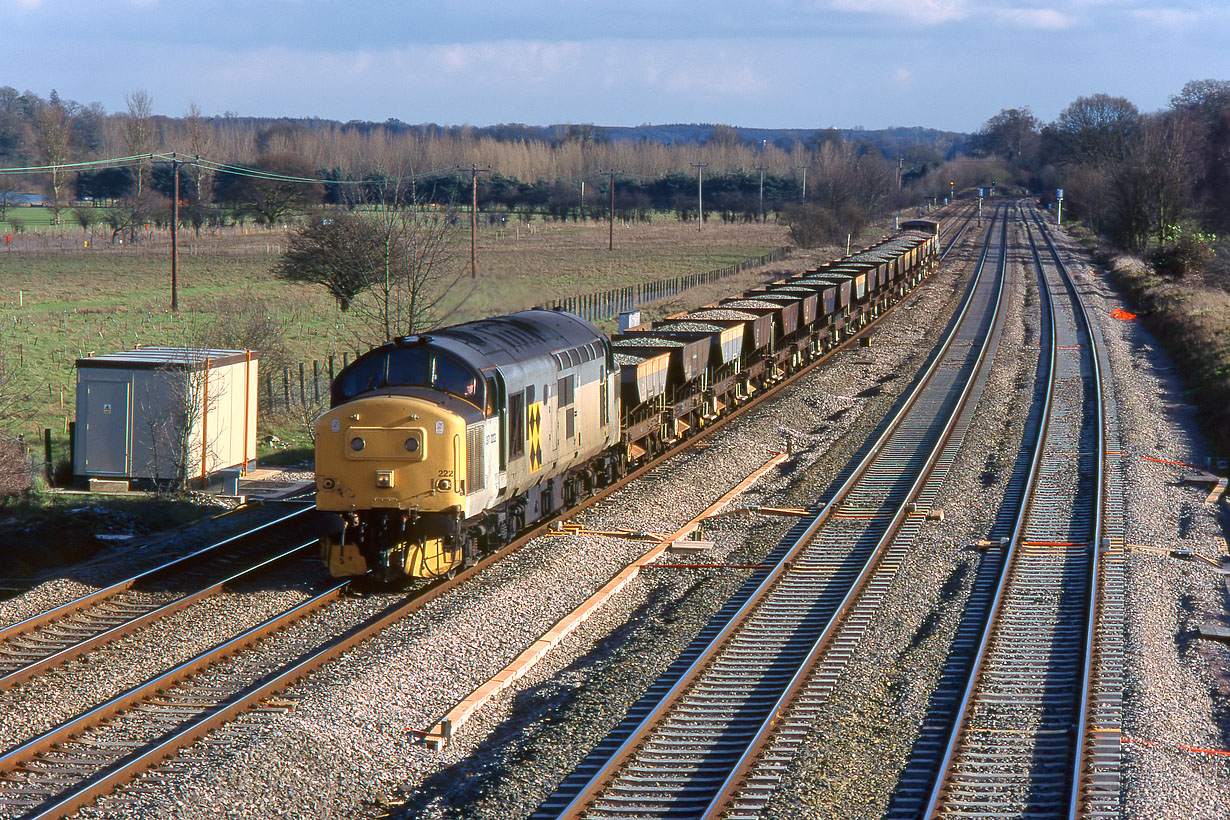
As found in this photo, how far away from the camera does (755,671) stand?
41.2 ft

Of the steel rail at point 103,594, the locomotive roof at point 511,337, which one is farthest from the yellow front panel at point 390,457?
the steel rail at point 103,594

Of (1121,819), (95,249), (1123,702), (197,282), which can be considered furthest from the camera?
(95,249)

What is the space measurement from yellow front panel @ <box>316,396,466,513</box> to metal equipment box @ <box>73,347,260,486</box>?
704cm

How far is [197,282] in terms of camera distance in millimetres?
61344

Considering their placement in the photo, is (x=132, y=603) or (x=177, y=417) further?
(x=177, y=417)

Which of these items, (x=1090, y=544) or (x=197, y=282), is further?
(x=197, y=282)

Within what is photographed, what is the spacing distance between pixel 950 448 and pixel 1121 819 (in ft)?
54.3

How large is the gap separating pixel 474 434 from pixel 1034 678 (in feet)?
22.6

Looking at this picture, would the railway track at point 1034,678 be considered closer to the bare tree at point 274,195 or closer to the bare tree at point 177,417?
the bare tree at point 177,417

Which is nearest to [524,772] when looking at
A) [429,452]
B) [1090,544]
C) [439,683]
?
[439,683]

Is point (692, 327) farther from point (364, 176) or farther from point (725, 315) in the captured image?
point (364, 176)

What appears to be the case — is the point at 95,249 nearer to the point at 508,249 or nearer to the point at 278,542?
the point at 508,249

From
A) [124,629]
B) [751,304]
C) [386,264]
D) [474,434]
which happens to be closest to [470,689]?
[474,434]

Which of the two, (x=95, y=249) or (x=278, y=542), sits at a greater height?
(x=95, y=249)
